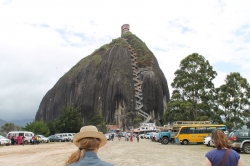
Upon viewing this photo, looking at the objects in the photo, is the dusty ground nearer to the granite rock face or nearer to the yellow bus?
the yellow bus

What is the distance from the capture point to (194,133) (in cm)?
3145

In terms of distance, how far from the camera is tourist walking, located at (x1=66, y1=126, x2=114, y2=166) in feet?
9.47

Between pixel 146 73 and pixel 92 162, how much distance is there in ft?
334

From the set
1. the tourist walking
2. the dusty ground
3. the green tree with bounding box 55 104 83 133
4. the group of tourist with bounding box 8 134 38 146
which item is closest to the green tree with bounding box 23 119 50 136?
the green tree with bounding box 55 104 83 133

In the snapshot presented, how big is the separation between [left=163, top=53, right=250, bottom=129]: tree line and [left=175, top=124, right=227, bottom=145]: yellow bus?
643 cm

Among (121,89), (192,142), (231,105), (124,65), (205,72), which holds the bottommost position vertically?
(192,142)

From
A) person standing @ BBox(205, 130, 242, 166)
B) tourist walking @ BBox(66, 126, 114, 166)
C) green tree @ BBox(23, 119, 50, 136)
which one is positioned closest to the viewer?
tourist walking @ BBox(66, 126, 114, 166)

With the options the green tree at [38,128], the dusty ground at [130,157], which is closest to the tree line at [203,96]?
the dusty ground at [130,157]

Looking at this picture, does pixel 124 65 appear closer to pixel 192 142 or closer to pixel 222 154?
pixel 192 142

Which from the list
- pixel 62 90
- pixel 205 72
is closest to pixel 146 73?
pixel 62 90

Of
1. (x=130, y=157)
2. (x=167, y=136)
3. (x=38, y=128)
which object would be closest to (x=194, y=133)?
(x=167, y=136)

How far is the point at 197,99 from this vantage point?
41875mm

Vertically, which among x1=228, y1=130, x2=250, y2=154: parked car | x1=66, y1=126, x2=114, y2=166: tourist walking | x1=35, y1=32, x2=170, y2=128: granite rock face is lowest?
x1=228, y1=130, x2=250, y2=154: parked car

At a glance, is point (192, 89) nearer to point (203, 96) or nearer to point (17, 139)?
point (203, 96)
